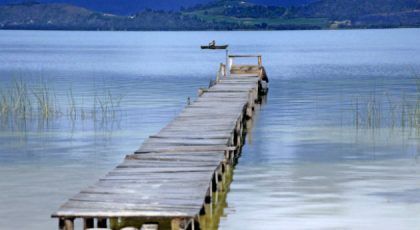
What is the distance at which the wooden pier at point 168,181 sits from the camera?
13945mm

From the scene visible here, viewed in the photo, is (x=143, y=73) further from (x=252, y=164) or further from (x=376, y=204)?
(x=376, y=204)

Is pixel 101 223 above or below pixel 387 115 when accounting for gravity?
above

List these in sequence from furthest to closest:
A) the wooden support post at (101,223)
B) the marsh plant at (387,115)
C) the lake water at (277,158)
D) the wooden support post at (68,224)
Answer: the marsh plant at (387,115), the lake water at (277,158), the wooden support post at (101,223), the wooden support post at (68,224)

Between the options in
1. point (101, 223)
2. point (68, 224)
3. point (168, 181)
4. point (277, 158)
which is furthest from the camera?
point (277, 158)

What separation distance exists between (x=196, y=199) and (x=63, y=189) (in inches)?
268

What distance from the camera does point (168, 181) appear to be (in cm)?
1627

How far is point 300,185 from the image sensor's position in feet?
69.8

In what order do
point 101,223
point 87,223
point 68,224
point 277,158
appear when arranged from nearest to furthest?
point 68,224
point 87,223
point 101,223
point 277,158

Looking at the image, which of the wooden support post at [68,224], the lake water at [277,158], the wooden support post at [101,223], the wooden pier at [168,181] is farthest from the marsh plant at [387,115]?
the wooden support post at [68,224]

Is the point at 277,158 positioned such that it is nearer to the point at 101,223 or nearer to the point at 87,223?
the point at 101,223

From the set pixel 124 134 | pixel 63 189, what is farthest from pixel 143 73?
pixel 63 189

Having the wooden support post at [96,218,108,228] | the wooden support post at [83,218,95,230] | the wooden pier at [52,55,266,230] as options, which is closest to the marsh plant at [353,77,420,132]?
the wooden pier at [52,55,266,230]

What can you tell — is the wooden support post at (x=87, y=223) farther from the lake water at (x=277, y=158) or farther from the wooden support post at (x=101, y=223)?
the lake water at (x=277, y=158)

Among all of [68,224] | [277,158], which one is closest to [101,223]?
[68,224]
